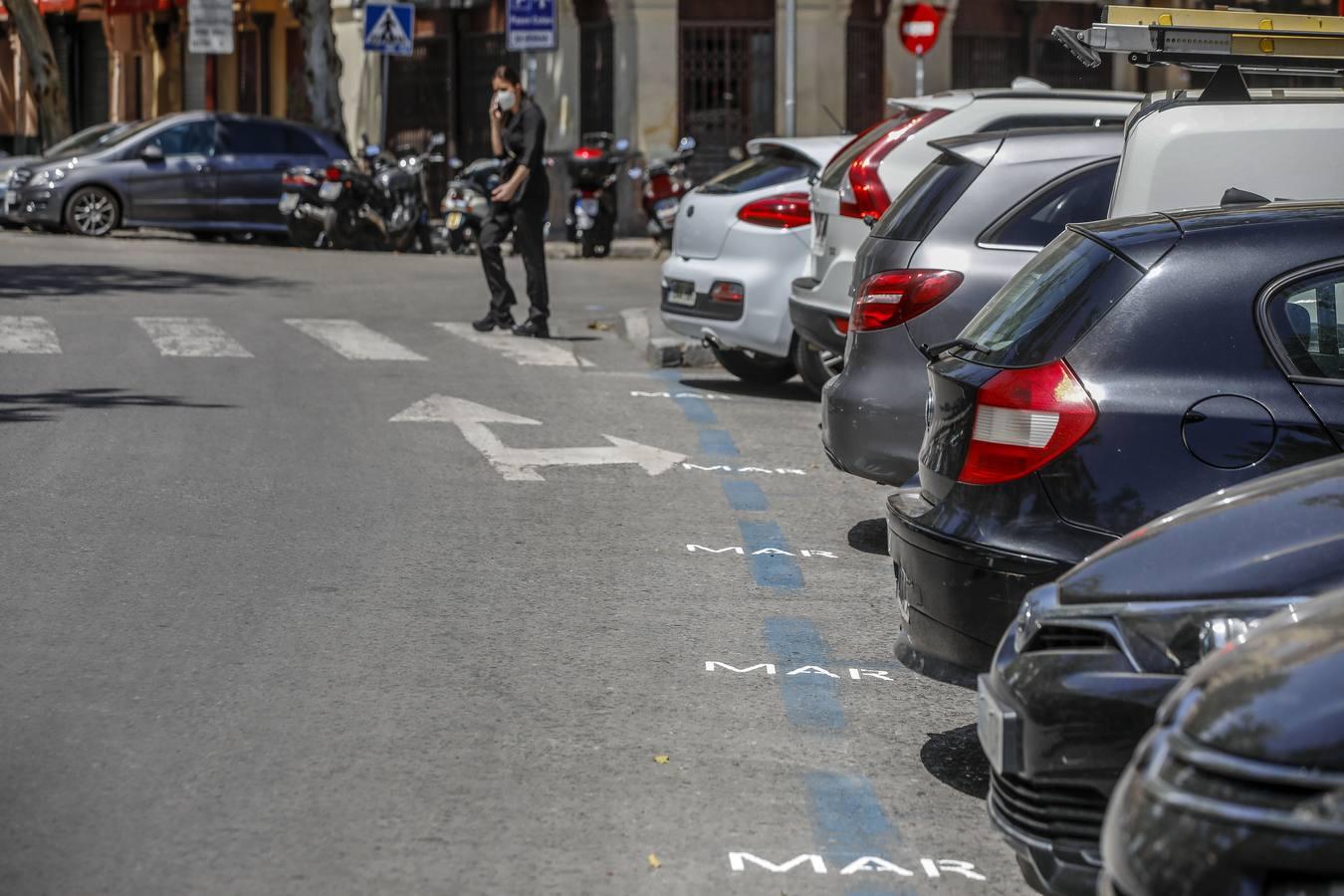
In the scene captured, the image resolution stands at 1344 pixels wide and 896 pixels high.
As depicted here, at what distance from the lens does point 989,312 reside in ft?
17.6

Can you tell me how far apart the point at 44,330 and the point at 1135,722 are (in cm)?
1168

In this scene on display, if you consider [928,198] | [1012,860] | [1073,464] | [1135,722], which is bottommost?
[1012,860]

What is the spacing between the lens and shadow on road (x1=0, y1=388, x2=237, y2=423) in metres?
10.7

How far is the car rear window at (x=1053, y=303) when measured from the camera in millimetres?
4855

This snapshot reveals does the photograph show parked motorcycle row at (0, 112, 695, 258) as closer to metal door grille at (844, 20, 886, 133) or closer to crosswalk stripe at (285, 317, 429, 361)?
metal door grille at (844, 20, 886, 133)

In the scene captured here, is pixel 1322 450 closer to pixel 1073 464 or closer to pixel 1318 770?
pixel 1073 464

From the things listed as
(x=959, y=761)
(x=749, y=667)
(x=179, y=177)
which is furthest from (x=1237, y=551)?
(x=179, y=177)

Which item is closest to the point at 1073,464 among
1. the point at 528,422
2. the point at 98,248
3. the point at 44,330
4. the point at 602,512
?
the point at 602,512

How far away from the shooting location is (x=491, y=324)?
15.3 meters

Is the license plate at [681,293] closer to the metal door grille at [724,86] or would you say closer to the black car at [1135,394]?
the black car at [1135,394]

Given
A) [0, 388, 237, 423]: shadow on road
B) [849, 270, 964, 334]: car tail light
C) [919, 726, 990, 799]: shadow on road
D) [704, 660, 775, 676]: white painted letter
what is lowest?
[919, 726, 990, 799]: shadow on road

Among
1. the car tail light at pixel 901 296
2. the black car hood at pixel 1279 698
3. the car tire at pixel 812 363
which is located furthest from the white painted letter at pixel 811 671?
the car tire at pixel 812 363

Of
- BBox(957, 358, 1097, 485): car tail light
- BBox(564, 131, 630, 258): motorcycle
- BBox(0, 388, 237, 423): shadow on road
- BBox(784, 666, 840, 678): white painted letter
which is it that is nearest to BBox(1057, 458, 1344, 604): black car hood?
BBox(957, 358, 1097, 485): car tail light

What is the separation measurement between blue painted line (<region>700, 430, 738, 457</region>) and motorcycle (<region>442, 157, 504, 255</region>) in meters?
11.3
